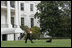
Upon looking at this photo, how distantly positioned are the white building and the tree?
440 cm

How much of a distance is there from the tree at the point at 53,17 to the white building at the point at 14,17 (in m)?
4.40

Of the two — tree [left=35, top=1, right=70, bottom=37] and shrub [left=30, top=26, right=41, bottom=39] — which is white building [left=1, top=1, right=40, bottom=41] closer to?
shrub [left=30, top=26, right=41, bottom=39]

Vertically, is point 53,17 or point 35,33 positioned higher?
point 53,17

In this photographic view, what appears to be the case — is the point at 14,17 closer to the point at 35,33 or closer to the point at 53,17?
the point at 35,33

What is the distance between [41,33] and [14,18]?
6576 millimetres

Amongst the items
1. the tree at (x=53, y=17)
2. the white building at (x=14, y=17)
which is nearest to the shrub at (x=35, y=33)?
the tree at (x=53, y=17)

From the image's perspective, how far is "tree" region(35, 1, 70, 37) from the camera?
47.6 m

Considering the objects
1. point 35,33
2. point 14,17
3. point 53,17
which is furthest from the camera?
point 35,33

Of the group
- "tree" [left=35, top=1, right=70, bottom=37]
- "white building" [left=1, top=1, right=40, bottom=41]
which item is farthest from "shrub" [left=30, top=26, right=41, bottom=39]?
"white building" [left=1, top=1, right=40, bottom=41]

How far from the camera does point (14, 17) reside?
48.8 m

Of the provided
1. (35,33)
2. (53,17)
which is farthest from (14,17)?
(53,17)

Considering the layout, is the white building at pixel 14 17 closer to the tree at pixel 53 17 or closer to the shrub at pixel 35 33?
the shrub at pixel 35 33

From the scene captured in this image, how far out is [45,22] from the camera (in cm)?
4875

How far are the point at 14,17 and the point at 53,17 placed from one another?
679 centimetres
